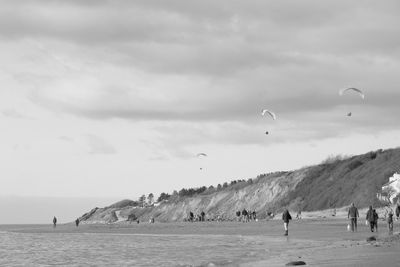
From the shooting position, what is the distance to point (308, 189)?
8894 centimetres

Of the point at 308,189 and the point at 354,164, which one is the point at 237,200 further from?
the point at 354,164

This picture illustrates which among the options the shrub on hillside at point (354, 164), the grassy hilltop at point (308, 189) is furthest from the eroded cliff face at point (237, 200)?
the shrub on hillside at point (354, 164)

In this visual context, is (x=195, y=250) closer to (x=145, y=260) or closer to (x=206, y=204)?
(x=145, y=260)

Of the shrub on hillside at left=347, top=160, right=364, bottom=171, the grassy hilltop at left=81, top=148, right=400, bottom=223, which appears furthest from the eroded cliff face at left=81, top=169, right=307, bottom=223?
the shrub on hillside at left=347, top=160, right=364, bottom=171

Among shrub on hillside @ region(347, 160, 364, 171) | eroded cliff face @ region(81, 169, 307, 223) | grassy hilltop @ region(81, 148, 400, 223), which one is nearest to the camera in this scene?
grassy hilltop @ region(81, 148, 400, 223)

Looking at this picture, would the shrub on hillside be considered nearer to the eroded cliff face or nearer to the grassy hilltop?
the grassy hilltop

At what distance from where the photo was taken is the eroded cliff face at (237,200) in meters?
95.1

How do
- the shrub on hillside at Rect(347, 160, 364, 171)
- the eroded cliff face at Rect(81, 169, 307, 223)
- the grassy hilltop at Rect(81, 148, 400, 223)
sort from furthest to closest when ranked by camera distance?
1. the eroded cliff face at Rect(81, 169, 307, 223)
2. the shrub on hillside at Rect(347, 160, 364, 171)
3. the grassy hilltop at Rect(81, 148, 400, 223)

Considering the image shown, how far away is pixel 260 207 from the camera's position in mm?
95125

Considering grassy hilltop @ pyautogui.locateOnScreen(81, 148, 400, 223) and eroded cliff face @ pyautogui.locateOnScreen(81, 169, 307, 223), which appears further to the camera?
eroded cliff face @ pyautogui.locateOnScreen(81, 169, 307, 223)

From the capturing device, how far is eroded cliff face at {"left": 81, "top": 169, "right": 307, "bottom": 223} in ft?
312

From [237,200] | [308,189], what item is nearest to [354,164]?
[308,189]

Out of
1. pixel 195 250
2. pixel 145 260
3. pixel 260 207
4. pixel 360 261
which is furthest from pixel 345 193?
pixel 360 261

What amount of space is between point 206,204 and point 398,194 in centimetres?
5844
